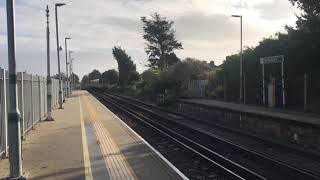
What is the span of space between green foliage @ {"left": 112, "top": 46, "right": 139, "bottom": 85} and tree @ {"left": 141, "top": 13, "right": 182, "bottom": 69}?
16.7 metres

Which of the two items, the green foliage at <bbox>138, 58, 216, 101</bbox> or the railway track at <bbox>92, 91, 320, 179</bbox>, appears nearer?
the railway track at <bbox>92, 91, 320, 179</bbox>

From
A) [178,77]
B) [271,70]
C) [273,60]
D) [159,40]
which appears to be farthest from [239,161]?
[159,40]

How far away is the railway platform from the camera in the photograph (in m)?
12.7

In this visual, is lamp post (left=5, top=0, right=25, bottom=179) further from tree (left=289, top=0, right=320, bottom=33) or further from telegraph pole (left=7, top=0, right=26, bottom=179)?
tree (left=289, top=0, right=320, bottom=33)

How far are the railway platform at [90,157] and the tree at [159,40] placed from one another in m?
85.2

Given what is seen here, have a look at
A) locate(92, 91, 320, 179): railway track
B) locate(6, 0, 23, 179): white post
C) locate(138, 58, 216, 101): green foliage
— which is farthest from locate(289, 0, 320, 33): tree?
locate(138, 58, 216, 101): green foliage

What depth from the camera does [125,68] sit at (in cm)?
13112

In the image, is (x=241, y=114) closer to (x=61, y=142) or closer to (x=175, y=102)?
(x=61, y=142)

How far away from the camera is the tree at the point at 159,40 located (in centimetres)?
10856

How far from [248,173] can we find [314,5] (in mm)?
21454

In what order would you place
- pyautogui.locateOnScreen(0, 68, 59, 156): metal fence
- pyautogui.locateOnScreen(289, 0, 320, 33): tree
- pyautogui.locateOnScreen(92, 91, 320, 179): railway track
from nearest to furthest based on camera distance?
pyautogui.locateOnScreen(92, 91, 320, 179): railway track → pyautogui.locateOnScreen(0, 68, 59, 156): metal fence → pyautogui.locateOnScreen(289, 0, 320, 33): tree

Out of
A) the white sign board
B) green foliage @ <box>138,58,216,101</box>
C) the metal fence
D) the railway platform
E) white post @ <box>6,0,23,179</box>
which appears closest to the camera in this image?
white post @ <box>6,0,23,179</box>

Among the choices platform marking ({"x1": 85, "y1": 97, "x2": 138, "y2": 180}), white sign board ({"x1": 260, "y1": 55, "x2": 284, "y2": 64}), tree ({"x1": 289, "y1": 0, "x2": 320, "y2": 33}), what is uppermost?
tree ({"x1": 289, "y1": 0, "x2": 320, "y2": 33})

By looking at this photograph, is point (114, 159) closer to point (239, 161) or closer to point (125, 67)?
point (239, 161)
